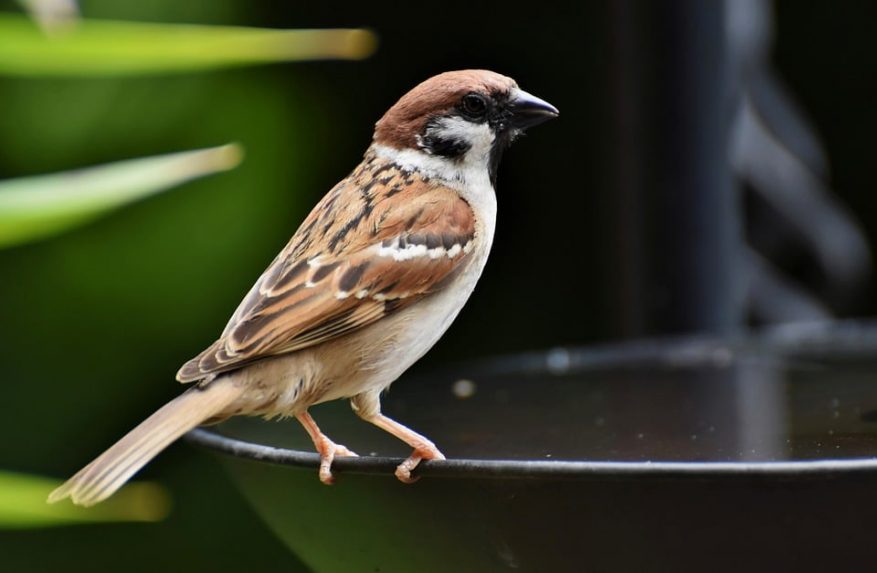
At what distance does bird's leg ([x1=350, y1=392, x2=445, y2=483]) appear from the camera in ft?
5.18

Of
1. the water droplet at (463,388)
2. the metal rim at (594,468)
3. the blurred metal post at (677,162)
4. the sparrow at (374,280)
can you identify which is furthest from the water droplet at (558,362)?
the metal rim at (594,468)

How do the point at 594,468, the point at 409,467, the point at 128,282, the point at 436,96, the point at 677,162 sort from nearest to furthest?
1. the point at 594,468
2. the point at 409,467
3. the point at 436,96
4. the point at 677,162
5. the point at 128,282

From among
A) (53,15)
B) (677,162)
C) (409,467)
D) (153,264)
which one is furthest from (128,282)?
(409,467)

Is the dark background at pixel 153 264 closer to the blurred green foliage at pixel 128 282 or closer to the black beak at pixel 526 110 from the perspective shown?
the blurred green foliage at pixel 128 282

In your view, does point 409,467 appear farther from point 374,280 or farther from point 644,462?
point 374,280

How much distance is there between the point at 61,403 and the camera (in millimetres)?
3477

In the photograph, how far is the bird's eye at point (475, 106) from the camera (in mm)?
2098

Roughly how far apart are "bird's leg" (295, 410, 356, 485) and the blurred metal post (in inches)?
55.7

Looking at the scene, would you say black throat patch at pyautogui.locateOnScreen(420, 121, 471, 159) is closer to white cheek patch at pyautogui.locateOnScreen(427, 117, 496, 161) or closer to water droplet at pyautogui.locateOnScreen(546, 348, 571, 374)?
white cheek patch at pyautogui.locateOnScreen(427, 117, 496, 161)

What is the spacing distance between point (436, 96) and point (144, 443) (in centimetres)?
71

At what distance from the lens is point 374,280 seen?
1.96 metres

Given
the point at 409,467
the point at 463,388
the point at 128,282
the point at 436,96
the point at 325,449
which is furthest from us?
the point at 128,282

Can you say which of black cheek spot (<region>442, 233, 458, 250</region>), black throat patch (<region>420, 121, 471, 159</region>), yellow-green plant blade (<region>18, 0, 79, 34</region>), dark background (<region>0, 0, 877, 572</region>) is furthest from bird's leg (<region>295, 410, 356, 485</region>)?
dark background (<region>0, 0, 877, 572</region>)

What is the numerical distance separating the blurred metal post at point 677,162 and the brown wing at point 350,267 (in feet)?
3.69
